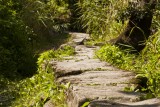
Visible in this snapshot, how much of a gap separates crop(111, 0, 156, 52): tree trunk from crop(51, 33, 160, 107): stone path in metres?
1.21

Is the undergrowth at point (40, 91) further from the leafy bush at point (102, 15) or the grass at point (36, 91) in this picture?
the leafy bush at point (102, 15)

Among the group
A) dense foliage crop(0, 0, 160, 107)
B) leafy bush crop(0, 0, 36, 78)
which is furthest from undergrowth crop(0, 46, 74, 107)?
leafy bush crop(0, 0, 36, 78)

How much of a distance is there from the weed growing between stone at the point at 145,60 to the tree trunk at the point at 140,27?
0.26m

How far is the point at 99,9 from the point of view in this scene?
32.8ft

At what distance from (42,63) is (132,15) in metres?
1.71

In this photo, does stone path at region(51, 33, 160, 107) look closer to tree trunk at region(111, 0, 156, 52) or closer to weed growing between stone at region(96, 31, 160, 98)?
weed growing between stone at region(96, 31, 160, 98)

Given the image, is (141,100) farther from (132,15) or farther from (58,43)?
(58,43)

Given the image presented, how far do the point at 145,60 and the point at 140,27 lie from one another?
3.87 ft

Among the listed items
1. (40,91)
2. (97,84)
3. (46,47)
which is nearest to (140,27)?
(40,91)

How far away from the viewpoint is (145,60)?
6.01 m

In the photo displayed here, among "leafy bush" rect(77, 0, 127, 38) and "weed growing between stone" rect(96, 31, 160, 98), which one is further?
"leafy bush" rect(77, 0, 127, 38)

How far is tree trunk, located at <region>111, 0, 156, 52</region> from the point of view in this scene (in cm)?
692

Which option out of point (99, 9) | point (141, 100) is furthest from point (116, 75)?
point (99, 9)

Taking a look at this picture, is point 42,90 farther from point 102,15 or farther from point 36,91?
point 102,15
